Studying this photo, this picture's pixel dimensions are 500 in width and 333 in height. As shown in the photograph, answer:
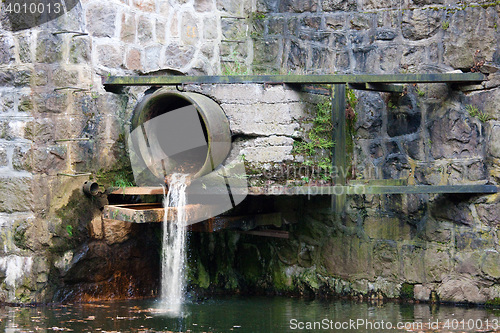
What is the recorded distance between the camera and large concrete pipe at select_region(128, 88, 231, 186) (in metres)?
6.08

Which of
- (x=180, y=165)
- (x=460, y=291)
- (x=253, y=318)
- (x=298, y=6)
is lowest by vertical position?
(x=253, y=318)

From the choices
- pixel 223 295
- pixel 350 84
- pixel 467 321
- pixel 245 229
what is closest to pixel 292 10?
pixel 350 84

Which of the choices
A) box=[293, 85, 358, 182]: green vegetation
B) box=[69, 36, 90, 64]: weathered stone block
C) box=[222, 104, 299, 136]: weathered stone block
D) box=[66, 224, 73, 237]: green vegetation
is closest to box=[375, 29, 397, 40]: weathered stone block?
box=[293, 85, 358, 182]: green vegetation

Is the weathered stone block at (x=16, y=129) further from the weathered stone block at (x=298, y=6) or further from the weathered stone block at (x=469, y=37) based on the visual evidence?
the weathered stone block at (x=469, y=37)

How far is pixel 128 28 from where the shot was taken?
258 inches

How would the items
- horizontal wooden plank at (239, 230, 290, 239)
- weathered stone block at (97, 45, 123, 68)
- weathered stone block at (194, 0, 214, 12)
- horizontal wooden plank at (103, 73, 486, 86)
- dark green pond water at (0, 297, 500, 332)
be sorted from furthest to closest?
weathered stone block at (194, 0, 214, 12) < horizontal wooden plank at (239, 230, 290, 239) < weathered stone block at (97, 45, 123, 68) < horizontal wooden plank at (103, 73, 486, 86) < dark green pond water at (0, 297, 500, 332)

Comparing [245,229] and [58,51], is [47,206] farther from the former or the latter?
[245,229]

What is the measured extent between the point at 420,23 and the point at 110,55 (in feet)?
9.18

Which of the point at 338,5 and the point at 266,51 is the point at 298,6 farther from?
the point at 266,51

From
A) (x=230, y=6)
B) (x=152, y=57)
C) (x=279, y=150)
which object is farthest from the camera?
(x=230, y=6)

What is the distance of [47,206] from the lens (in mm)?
6141

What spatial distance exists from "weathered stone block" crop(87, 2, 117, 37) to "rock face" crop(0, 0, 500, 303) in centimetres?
1

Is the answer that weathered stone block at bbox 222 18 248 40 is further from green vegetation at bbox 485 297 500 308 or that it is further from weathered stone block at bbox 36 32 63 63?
green vegetation at bbox 485 297 500 308

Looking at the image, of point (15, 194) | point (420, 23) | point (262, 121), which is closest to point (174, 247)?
point (262, 121)
